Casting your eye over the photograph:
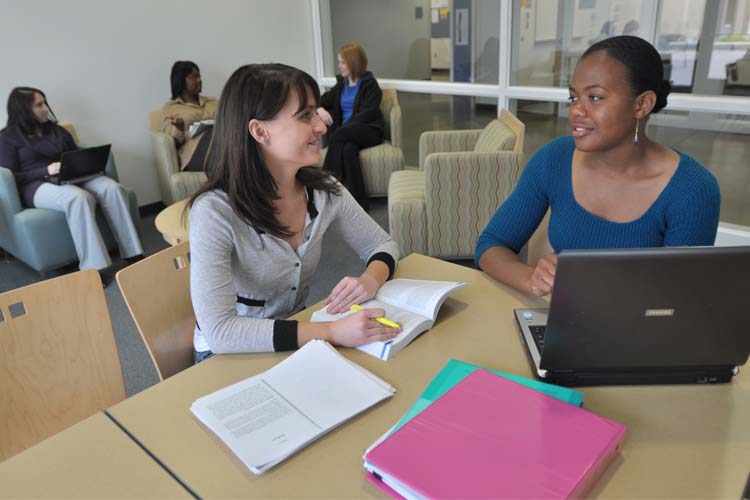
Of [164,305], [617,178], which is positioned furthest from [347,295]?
[617,178]

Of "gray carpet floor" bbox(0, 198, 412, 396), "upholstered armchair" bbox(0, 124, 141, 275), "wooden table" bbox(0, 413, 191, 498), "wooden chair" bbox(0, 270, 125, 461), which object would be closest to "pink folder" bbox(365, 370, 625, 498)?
"wooden table" bbox(0, 413, 191, 498)

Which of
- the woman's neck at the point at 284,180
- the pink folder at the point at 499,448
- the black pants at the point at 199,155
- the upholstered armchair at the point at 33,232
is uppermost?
the woman's neck at the point at 284,180

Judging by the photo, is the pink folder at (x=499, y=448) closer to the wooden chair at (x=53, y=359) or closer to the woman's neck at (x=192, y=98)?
the wooden chair at (x=53, y=359)

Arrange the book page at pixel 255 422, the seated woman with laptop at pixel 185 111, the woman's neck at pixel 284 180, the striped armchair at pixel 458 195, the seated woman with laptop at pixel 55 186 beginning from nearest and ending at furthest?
the book page at pixel 255 422 → the woman's neck at pixel 284 180 → the striped armchair at pixel 458 195 → the seated woman with laptop at pixel 55 186 → the seated woman with laptop at pixel 185 111

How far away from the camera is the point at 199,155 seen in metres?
4.09

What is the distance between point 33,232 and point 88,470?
2.87 m

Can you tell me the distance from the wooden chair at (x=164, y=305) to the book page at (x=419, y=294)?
0.56 metres

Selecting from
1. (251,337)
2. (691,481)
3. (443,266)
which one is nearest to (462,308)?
(443,266)

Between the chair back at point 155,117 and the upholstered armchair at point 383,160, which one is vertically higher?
the chair back at point 155,117

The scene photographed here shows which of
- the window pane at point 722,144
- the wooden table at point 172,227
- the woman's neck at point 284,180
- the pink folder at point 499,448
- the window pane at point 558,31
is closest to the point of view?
the pink folder at point 499,448

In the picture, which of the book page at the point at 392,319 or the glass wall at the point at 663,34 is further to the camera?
the glass wall at the point at 663,34

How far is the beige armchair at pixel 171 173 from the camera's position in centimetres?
410

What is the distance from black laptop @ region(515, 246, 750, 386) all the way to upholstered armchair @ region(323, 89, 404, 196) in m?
3.46

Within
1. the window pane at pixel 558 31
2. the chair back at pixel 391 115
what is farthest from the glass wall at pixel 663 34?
the chair back at pixel 391 115
